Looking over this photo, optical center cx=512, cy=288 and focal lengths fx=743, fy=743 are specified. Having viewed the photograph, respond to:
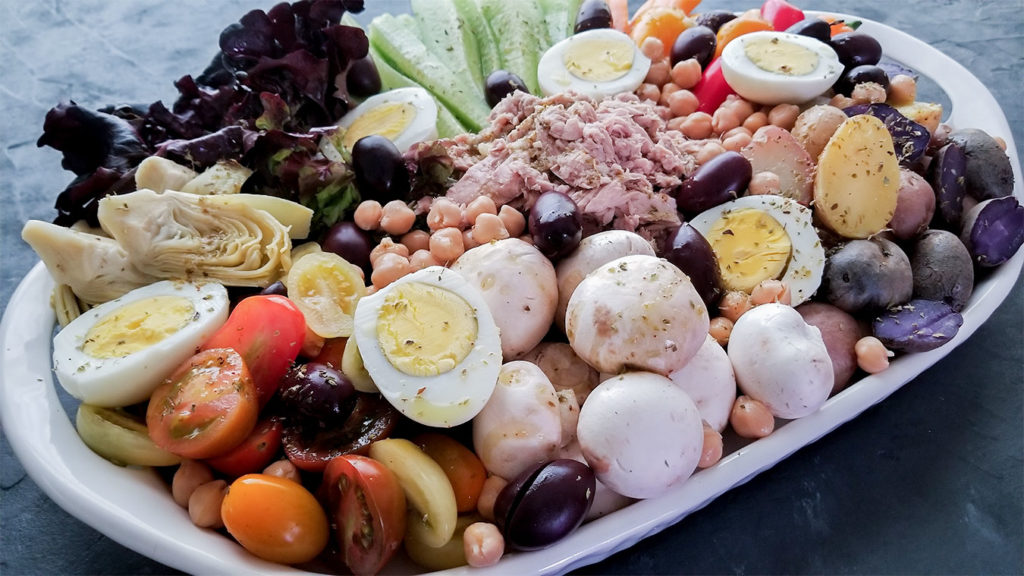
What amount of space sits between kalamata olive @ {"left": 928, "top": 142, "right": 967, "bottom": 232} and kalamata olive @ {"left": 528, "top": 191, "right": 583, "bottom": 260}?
1322mm

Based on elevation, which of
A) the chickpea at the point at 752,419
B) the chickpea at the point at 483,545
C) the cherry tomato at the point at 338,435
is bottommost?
the chickpea at the point at 752,419

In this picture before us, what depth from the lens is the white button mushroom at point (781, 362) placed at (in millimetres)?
1843

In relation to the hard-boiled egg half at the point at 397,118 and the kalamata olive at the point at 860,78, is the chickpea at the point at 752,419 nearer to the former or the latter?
the hard-boiled egg half at the point at 397,118

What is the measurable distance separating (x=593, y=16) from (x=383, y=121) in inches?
41.9

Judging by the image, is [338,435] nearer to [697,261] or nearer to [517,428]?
[517,428]

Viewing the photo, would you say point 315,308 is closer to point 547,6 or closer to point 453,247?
point 453,247

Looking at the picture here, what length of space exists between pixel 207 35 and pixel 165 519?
12.1 feet

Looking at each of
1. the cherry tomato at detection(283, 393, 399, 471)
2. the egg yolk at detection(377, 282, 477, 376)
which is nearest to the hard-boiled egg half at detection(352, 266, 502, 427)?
the egg yolk at detection(377, 282, 477, 376)

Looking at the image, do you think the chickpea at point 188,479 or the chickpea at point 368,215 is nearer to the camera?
the chickpea at point 188,479

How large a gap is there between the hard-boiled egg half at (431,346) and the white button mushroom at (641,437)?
0.88 ft

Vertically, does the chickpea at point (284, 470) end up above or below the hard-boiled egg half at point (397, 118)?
below

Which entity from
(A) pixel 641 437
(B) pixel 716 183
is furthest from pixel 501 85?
(A) pixel 641 437

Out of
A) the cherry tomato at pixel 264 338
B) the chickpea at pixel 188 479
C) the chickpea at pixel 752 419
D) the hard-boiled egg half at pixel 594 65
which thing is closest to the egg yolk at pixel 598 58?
the hard-boiled egg half at pixel 594 65

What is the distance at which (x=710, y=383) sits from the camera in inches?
73.5
